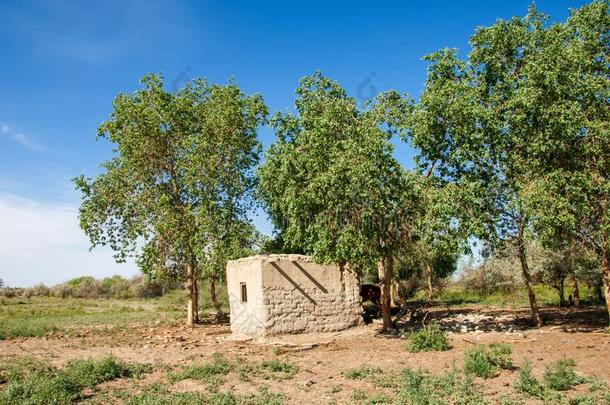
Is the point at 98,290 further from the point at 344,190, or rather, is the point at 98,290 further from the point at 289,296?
the point at 344,190

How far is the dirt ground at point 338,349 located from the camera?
10.2m

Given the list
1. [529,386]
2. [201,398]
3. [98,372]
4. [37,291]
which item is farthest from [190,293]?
[37,291]

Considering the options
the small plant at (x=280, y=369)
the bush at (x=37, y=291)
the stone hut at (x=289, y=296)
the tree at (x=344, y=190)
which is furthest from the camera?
the bush at (x=37, y=291)

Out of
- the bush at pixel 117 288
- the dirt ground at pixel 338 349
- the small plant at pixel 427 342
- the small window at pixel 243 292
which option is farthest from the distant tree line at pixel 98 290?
the small plant at pixel 427 342

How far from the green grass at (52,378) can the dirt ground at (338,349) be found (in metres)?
0.58

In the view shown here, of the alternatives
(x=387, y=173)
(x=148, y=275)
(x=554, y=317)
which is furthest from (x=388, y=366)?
(x=148, y=275)

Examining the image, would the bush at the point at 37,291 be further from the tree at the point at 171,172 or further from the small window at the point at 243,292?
the small window at the point at 243,292

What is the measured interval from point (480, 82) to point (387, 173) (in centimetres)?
491

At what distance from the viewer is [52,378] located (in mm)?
10414

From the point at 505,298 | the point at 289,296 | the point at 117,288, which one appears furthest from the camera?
the point at 117,288

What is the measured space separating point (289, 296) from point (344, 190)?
4656 mm

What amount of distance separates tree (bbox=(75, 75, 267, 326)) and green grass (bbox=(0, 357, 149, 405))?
9.98m

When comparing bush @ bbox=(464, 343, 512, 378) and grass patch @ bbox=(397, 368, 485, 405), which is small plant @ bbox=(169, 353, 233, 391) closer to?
grass patch @ bbox=(397, 368, 485, 405)

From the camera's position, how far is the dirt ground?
10.2 m
